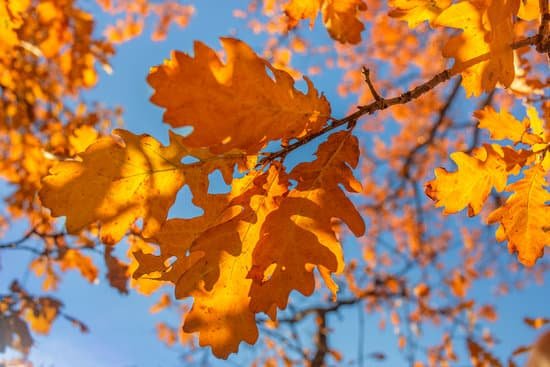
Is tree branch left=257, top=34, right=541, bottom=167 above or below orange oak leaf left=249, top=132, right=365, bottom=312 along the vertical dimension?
above

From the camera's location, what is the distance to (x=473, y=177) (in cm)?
126

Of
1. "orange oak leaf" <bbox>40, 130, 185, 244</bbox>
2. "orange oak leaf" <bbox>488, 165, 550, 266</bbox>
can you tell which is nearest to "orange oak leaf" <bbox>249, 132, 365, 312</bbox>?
"orange oak leaf" <bbox>40, 130, 185, 244</bbox>

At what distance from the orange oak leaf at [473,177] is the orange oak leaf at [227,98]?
487mm

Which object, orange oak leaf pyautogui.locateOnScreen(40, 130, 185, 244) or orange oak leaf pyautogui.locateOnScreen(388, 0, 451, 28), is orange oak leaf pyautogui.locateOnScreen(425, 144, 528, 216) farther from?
orange oak leaf pyautogui.locateOnScreen(40, 130, 185, 244)

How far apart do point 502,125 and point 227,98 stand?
864 millimetres

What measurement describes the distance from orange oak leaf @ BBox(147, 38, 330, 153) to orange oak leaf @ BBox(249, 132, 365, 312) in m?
0.14

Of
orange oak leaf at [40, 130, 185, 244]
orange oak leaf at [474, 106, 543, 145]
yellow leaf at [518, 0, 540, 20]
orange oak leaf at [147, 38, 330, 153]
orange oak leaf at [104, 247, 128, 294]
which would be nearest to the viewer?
orange oak leaf at [147, 38, 330, 153]

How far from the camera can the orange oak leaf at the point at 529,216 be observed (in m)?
1.25

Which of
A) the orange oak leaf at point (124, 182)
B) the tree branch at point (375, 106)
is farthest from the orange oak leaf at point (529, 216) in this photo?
the orange oak leaf at point (124, 182)

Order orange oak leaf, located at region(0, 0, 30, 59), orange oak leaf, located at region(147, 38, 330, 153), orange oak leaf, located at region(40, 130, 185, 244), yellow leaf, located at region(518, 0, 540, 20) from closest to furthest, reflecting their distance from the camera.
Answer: orange oak leaf, located at region(147, 38, 330, 153) < orange oak leaf, located at region(40, 130, 185, 244) < yellow leaf, located at region(518, 0, 540, 20) < orange oak leaf, located at region(0, 0, 30, 59)

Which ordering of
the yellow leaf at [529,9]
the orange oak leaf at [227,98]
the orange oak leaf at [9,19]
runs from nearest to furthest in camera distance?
1. the orange oak leaf at [227,98]
2. the yellow leaf at [529,9]
3. the orange oak leaf at [9,19]

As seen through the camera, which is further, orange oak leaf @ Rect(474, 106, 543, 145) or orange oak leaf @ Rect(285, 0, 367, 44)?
orange oak leaf @ Rect(285, 0, 367, 44)

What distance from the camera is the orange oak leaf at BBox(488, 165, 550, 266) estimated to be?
1247mm

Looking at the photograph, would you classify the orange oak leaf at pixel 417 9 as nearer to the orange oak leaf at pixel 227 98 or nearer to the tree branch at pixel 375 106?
the tree branch at pixel 375 106
